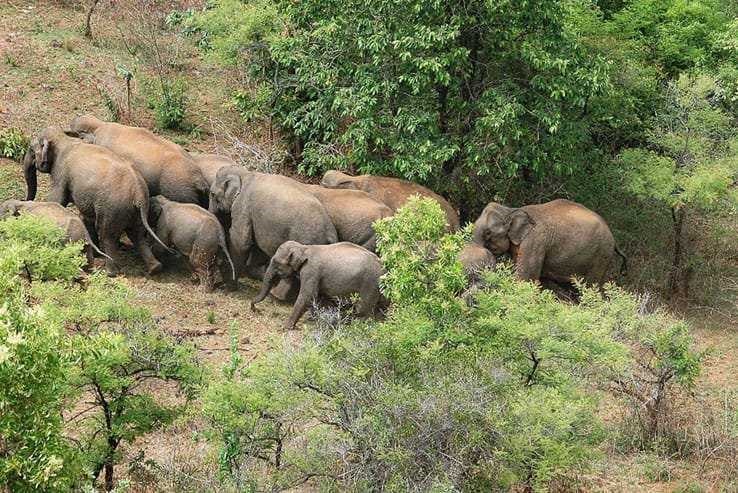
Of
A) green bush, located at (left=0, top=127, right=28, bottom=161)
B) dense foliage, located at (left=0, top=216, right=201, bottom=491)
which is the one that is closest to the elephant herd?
green bush, located at (left=0, top=127, right=28, bottom=161)

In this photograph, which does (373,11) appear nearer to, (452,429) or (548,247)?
(548,247)

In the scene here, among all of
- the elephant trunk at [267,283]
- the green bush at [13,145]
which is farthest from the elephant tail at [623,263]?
the green bush at [13,145]

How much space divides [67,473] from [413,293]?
371 cm

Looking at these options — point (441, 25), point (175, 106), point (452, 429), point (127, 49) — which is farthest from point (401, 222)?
point (127, 49)

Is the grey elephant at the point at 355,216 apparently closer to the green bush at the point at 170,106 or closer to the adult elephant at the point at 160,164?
the adult elephant at the point at 160,164

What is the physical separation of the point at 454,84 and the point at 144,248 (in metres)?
5.37

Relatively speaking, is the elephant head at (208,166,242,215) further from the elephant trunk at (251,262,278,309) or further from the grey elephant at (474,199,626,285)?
the grey elephant at (474,199,626,285)

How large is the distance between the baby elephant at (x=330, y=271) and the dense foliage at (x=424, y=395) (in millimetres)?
2968

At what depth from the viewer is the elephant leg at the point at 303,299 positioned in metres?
13.6

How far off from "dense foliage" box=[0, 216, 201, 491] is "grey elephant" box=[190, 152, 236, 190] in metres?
4.95

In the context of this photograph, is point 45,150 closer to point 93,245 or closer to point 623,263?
point 93,245

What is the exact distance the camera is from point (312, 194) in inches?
593

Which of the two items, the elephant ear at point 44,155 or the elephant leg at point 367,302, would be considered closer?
the elephant leg at point 367,302

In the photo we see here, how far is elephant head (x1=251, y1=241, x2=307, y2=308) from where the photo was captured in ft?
45.1
